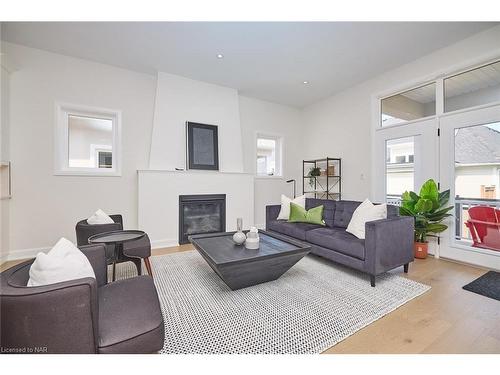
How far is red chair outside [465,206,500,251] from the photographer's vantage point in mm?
2780

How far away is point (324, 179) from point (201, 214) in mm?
2957

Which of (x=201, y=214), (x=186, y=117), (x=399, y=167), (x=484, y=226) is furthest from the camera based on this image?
(x=201, y=214)

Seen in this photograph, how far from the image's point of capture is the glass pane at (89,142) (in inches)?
140

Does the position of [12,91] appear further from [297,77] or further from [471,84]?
[471,84]

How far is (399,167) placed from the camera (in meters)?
3.71

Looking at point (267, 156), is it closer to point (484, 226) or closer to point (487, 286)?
point (484, 226)

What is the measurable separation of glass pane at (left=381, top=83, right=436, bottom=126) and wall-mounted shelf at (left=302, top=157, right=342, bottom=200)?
4.05 feet

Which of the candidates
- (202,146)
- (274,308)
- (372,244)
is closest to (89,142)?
(202,146)

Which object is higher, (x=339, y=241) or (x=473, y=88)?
(x=473, y=88)

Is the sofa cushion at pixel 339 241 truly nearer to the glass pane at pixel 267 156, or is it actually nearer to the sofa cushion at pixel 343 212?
the sofa cushion at pixel 343 212

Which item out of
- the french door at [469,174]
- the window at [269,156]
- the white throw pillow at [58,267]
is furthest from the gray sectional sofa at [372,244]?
the window at [269,156]

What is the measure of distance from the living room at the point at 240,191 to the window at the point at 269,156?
57 centimetres

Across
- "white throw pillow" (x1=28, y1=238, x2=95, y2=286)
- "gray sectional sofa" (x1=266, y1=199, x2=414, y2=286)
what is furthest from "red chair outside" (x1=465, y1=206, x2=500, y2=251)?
"white throw pillow" (x1=28, y1=238, x2=95, y2=286)
